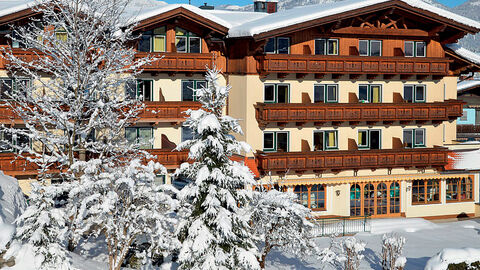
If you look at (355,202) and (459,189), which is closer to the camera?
(355,202)

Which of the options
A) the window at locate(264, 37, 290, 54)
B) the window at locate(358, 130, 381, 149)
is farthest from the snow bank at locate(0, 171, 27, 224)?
the window at locate(358, 130, 381, 149)

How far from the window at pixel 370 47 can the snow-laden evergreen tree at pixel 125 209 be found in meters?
18.8

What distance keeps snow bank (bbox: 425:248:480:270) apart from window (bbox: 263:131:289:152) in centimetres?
1357

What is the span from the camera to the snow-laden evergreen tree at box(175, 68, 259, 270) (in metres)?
19.4

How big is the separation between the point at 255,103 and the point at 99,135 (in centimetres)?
854

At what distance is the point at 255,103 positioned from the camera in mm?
35781

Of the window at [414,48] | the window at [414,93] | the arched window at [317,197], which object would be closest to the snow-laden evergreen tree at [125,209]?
the arched window at [317,197]

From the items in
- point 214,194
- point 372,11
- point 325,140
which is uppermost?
point 372,11

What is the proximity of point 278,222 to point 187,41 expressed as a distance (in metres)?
14.6

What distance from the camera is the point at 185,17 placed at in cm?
3472

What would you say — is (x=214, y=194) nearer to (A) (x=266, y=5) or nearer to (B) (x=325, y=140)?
(B) (x=325, y=140)

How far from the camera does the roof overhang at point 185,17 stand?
111 ft

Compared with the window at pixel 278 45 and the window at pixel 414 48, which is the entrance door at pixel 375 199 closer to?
the window at pixel 414 48

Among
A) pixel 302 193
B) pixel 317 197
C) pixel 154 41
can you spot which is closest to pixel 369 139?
pixel 317 197
